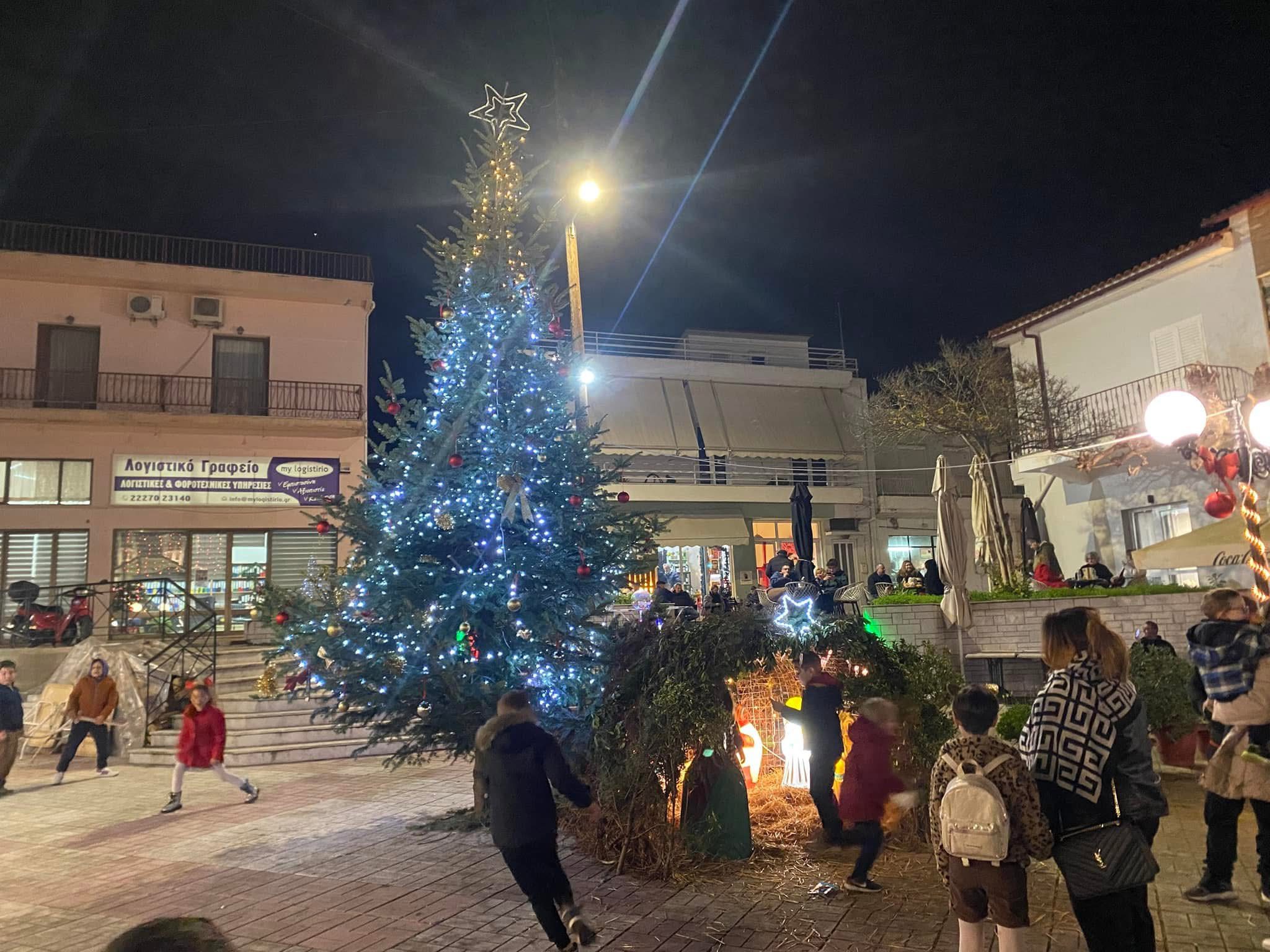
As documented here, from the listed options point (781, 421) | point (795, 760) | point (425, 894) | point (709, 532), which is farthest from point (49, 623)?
point (781, 421)

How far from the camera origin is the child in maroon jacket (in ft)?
17.2

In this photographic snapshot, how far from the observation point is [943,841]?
338cm

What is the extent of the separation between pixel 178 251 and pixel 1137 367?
22710 mm

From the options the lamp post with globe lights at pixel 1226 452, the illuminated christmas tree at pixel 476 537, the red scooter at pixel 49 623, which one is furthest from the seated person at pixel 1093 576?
the red scooter at pixel 49 623

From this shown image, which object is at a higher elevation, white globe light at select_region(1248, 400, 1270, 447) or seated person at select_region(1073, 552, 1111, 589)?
white globe light at select_region(1248, 400, 1270, 447)

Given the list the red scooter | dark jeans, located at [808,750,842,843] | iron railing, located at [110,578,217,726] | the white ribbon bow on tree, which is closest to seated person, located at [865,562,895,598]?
dark jeans, located at [808,750,842,843]

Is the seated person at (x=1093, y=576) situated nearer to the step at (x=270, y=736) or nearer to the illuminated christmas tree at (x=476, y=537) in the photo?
the illuminated christmas tree at (x=476, y=537)

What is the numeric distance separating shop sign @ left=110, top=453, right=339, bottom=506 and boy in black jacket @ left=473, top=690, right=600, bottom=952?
14.1 meters

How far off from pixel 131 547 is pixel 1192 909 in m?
19.5

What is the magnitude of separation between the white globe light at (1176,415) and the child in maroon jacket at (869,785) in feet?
16.6

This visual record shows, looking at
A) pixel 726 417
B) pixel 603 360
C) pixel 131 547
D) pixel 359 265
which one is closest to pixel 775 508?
pixel 726 417

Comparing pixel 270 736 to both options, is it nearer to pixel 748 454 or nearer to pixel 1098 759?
pixel 1098 759

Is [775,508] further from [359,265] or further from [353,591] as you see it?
[353,591]

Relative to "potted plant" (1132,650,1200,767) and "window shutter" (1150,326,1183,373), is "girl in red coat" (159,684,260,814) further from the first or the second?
"window shutter" (1150,326,1183,373)
